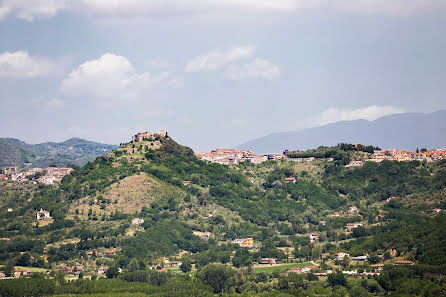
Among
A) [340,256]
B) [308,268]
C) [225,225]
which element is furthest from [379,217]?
[308,268]

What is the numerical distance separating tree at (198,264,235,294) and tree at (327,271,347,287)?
45.7 ft

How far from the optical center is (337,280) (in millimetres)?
95938

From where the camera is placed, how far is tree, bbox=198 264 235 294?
3991 inches

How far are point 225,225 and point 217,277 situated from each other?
3698 cm

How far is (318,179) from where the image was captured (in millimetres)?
161125

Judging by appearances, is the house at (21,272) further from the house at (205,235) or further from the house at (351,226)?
the house at (351,226)

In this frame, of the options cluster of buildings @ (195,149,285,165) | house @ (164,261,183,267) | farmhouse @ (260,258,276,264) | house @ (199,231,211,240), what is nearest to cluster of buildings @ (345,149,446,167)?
cluster of buildings @ (195,149,285,165)

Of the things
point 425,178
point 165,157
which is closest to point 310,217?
point 425,178

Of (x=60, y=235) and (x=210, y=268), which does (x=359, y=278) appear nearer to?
(x=210, y=268)

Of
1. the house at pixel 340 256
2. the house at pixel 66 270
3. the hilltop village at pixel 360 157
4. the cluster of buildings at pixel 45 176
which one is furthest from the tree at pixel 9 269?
the hilltop village at pixel 360 157

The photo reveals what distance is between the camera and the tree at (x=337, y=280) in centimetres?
9588

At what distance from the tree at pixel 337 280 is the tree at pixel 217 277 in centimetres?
1392

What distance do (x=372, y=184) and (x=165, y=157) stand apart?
43.7 m

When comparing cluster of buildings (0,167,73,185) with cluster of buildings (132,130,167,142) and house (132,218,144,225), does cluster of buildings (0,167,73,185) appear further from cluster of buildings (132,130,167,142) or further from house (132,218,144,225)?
house (132,218,144,225)
